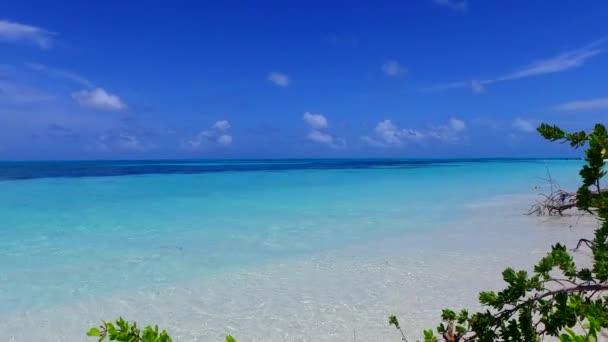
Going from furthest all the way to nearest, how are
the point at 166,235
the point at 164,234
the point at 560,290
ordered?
1. the point at 164,234
2. the point at 166,235
3. the point at 560,290

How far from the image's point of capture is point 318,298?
5051mm

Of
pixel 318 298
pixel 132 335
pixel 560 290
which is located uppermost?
pixel 132 335

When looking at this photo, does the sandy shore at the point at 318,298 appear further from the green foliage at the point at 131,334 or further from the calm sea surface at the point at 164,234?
the green foliage at the point at 131,334

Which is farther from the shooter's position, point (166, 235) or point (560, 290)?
point (166, 235)

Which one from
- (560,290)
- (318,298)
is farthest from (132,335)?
(318,298)

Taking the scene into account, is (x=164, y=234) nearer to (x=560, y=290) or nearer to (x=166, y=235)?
(x=166, y=235)

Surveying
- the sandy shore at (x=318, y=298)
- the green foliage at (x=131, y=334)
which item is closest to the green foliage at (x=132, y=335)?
the green foliage at (x=131, y=334)

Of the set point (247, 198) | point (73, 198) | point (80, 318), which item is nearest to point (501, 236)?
point (80, 318)

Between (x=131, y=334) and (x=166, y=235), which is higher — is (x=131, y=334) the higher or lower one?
the higher one

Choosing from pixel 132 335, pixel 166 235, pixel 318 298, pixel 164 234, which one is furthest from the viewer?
pixel 164 234

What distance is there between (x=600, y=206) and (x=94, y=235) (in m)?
9.58

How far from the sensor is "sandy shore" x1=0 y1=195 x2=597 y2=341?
424 centimetres

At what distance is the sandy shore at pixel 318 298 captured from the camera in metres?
4.24

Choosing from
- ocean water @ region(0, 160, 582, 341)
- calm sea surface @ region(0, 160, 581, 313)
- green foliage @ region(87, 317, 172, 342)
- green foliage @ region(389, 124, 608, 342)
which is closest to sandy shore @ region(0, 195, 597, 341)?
ocean water @ region(0, 160, 582, 341)
